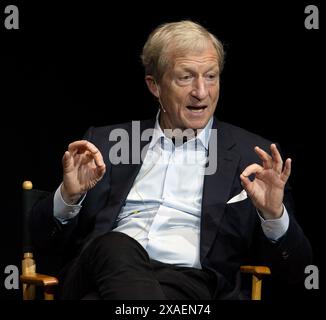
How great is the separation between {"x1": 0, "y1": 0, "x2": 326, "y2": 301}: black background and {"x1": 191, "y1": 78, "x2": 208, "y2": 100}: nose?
0.36m

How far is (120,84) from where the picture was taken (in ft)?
12.3

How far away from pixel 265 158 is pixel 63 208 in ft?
2.74

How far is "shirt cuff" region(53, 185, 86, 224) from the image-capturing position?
299cm

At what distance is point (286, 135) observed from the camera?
352 centimetres

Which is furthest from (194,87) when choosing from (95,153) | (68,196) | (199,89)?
(68,196)

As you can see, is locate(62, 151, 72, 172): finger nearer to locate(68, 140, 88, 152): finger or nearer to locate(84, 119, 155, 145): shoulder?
locate(68, 140, 88, 152): finger

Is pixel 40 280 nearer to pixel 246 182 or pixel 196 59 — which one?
pixel 246 182

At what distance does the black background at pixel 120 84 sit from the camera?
3.45 metres

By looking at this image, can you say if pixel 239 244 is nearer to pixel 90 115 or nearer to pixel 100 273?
pixel 100 273

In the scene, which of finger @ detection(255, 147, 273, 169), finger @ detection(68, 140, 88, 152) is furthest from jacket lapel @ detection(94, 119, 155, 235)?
finger @ detection(255, 147, 273, 169)

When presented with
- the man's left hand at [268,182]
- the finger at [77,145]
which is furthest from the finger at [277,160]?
the finger at [77,145]

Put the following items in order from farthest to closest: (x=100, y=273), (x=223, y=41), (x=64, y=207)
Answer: (x=223, y=41) < (x=64, y=207) < (x=100, y=273)

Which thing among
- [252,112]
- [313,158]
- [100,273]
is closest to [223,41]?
[252,112]

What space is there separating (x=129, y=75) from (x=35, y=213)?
955 millimetres
